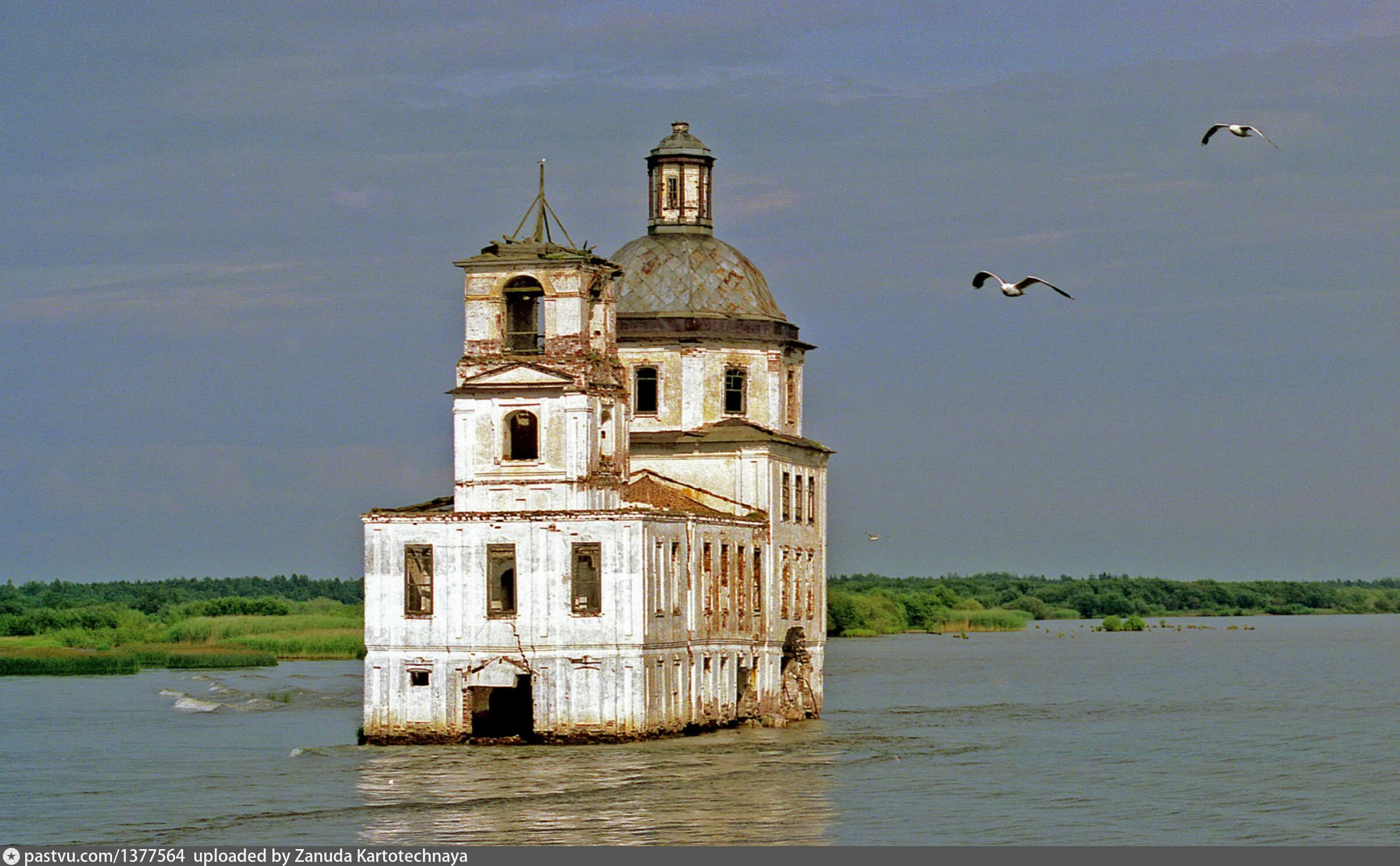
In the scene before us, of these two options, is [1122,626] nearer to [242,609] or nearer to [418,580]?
[242,609]

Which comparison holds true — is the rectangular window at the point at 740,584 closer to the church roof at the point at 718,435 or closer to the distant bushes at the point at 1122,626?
the church roof at the point at 718,435

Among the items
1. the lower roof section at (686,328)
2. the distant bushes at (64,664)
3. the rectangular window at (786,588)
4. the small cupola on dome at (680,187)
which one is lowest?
the distant bushes at (64,664)

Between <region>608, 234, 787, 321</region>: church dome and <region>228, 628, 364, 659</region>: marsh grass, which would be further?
<region>228, 628, 364, 659</region>: marsh grass

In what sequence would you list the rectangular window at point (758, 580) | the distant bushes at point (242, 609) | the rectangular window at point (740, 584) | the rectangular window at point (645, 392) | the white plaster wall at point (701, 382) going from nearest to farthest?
the rectangular window at point (740, 584) < the rectangular window at point (758, 580) < the white plaster wall at point (701, 382) < the rectangular window at point (645, 392) < the distant bushes at point (242, 609)

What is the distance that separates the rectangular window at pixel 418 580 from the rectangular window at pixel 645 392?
12323mm

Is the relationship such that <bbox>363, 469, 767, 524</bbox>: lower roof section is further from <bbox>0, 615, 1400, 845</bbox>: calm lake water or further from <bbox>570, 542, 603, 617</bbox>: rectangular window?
<bbox>0, 615, 1400, 845</bbox>: calm lake water

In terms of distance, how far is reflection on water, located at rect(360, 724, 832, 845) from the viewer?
41.6 metres

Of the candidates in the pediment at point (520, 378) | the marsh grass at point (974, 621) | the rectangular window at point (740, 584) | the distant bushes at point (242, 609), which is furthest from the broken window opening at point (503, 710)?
the marsh grass at point (974, 621)

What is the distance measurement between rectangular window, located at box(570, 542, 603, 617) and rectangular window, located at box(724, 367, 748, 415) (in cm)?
1237

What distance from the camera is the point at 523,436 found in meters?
58.2

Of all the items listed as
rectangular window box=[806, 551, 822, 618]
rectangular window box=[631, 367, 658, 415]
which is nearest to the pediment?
rectangular window box=[631, 367, 658, 415]

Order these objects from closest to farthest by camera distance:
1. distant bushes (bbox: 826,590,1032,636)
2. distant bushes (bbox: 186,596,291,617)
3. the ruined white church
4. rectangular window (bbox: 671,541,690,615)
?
the ruined white church → rectangular window (bbox: 671,541,690,615) → distant bushes (bbox: 186,596,291,617) → distant bushes (bbox: 826,590,1032,636)

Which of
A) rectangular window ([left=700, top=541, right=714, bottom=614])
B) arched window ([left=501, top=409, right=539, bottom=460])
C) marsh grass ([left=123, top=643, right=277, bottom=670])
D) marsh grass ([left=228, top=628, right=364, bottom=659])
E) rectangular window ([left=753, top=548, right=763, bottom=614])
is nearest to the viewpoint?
arched window ([left=501, top=409, right=539, bottom=460])

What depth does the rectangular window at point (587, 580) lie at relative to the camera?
53969 mm
